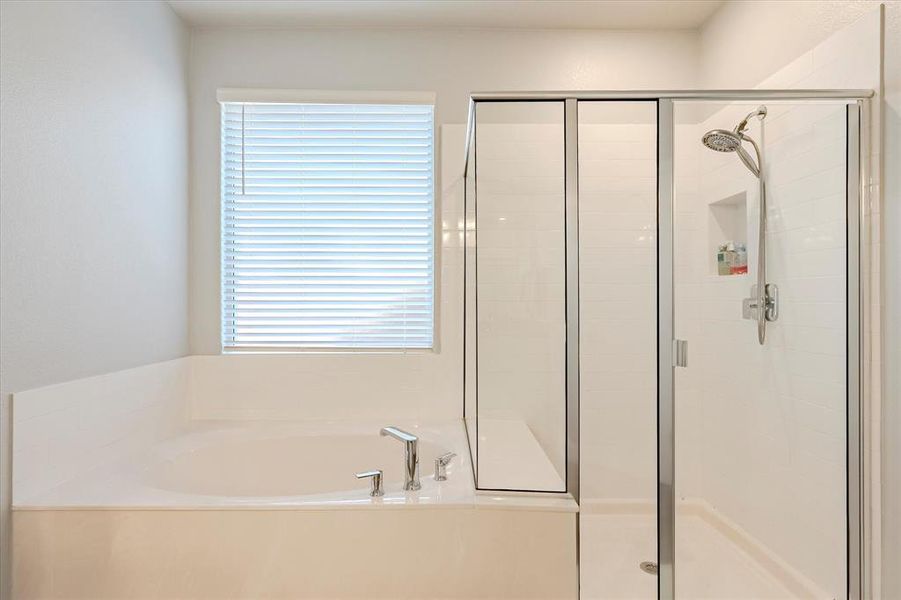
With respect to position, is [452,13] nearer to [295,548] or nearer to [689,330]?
[689,330]

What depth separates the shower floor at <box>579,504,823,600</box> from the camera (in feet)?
5.50

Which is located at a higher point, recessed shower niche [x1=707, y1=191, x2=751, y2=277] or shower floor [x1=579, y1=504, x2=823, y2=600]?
recessed shower niche [x1=707, y1=191, x2=751, y2=277]

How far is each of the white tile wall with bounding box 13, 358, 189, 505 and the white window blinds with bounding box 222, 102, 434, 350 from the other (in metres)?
0.48

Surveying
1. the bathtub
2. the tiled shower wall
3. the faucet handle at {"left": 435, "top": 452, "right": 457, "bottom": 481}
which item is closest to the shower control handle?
the tiled shower wall

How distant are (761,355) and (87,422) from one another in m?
2.42

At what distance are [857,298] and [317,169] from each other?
2423 mm

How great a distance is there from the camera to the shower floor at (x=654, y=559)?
1678 mm

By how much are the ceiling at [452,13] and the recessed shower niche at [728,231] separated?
4.58 feet

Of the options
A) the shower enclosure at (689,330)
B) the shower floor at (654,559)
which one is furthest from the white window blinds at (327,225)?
the shower floor at (654,559)

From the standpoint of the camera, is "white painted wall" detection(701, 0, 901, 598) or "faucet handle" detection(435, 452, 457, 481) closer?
"white painted wall" detection(701, 0, 901, 598)

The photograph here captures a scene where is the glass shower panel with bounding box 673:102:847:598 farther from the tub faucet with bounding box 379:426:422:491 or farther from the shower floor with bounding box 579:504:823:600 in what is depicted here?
the tub faucet with bounding box 379:426:422:491

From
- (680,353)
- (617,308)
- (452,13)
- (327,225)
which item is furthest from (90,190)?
(680,353)

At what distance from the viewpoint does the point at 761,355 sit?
179 cm

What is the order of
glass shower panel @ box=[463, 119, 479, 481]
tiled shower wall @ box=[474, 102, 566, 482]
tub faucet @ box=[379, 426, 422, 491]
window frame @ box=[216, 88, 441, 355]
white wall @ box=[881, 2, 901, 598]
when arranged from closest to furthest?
white wall @ box=[881, 2, 901, 598] → tiled shower wall @ box=[474, 102, 566, 482] → tub faucet @ box=[379, 426, 422, 491] → glass shower panel @ box=[463, 119, 479, 481] → window frame @ box=[216, 88, 441, 355]
